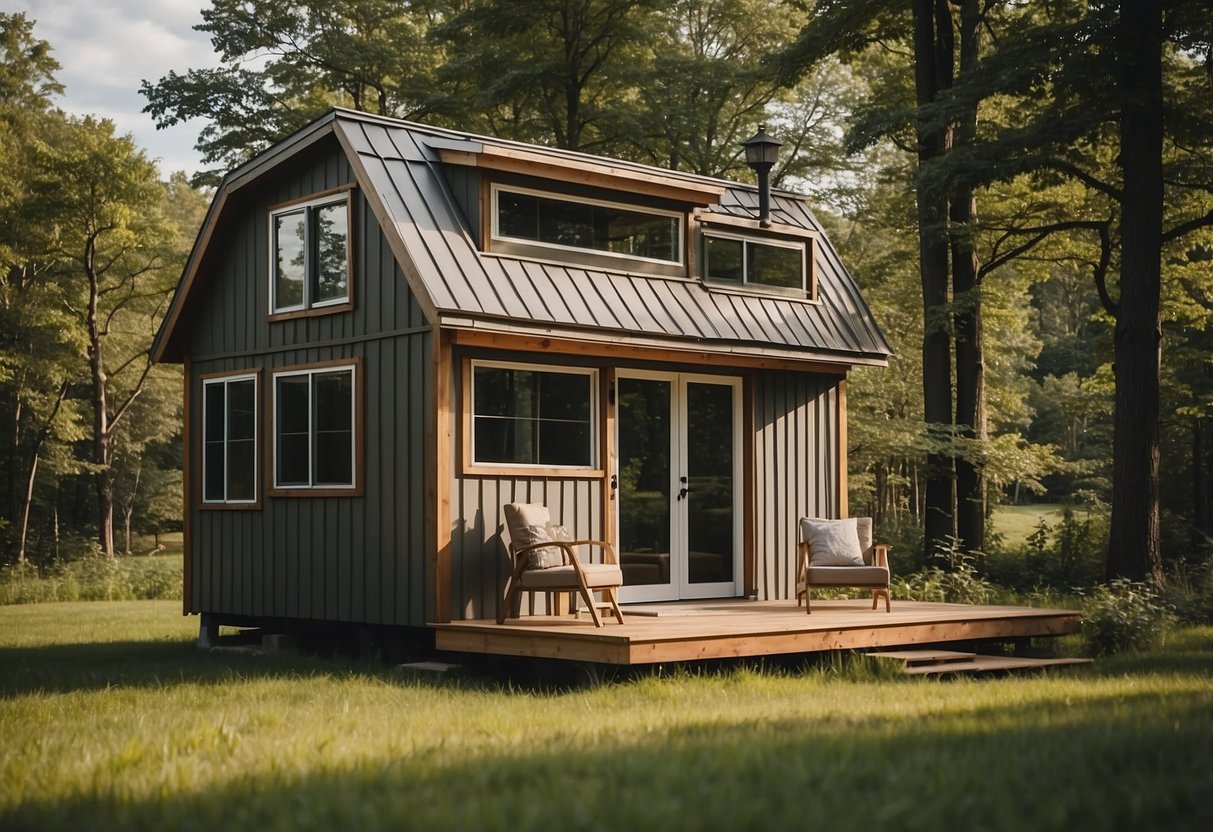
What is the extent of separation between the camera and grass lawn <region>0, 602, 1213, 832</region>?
15.4ft

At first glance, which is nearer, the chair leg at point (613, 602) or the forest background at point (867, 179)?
the chair leg at point (613, 602)

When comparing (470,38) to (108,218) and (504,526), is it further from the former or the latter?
(504,526)

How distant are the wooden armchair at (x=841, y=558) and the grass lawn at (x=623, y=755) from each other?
184cm

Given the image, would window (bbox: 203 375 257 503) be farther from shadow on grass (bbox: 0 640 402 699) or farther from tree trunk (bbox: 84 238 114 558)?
tree trunk (bbox: 84 238 114 558)

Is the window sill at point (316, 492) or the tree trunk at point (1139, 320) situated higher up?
the tree trunk at point (1139, 320)

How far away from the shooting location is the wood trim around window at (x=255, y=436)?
12172mm

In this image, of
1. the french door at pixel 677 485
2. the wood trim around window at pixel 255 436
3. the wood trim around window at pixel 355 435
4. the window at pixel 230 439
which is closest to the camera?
the wood trim around window at pixel 355 435

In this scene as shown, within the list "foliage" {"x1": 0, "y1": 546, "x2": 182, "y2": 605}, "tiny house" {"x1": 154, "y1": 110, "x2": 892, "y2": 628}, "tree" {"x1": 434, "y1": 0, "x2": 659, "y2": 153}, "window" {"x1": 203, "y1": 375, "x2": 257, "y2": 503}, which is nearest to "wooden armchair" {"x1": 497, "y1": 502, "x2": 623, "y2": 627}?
"tiny house" {"x1": 154, "y1": 110, "x2": 892, "y2": 628}

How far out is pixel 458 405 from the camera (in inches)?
408

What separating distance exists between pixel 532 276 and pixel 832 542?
130 inches

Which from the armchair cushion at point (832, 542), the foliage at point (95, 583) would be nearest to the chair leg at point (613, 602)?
the armchair cushion at point (832, 542)

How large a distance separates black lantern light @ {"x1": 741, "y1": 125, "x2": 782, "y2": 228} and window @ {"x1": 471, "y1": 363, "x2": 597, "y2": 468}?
2790 millimetres

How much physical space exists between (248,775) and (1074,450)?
120 feet

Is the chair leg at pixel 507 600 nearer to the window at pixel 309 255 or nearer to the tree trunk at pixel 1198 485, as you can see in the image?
the window at pixel 309 255
